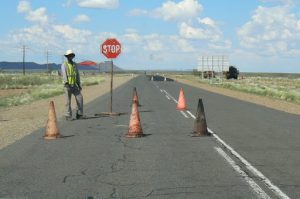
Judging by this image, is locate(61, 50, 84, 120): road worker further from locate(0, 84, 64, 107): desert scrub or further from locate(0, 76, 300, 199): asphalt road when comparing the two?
locate(0, 84, 64, 107): desert scrub

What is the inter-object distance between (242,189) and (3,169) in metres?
3.92

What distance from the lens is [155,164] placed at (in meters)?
9.78

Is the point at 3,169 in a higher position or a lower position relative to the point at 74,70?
lower

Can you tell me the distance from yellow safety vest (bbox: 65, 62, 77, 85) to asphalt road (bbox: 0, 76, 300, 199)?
280 centimetres

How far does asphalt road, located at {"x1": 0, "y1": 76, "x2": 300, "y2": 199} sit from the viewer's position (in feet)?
25.0

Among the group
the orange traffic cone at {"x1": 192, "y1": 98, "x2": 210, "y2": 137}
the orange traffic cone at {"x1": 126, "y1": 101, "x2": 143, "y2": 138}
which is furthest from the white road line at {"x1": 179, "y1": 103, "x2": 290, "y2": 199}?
the orange traffic cone at {"x1": 126, "y1": 101, "x2": 143, "y2": 138}

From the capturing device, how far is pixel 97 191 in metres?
7.54

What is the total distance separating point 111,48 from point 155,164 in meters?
12.4

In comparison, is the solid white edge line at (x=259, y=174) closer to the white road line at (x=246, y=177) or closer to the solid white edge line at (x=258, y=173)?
the solid white edge line at (x=258, y=173)

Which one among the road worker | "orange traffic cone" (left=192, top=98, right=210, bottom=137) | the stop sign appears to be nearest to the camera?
"orange traffic cone" (left=192, top=98, right=210, bottom=137)

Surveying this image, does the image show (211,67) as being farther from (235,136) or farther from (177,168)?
(177,168)

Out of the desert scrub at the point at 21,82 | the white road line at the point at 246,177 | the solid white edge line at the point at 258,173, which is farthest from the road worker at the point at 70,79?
the desert scrub at the point at 21,82

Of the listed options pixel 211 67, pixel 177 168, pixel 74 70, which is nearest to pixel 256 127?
pixel 74 70

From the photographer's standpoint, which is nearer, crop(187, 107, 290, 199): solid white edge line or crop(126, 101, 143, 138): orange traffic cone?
crop(187, 107, 290, 199): solid white edge line
